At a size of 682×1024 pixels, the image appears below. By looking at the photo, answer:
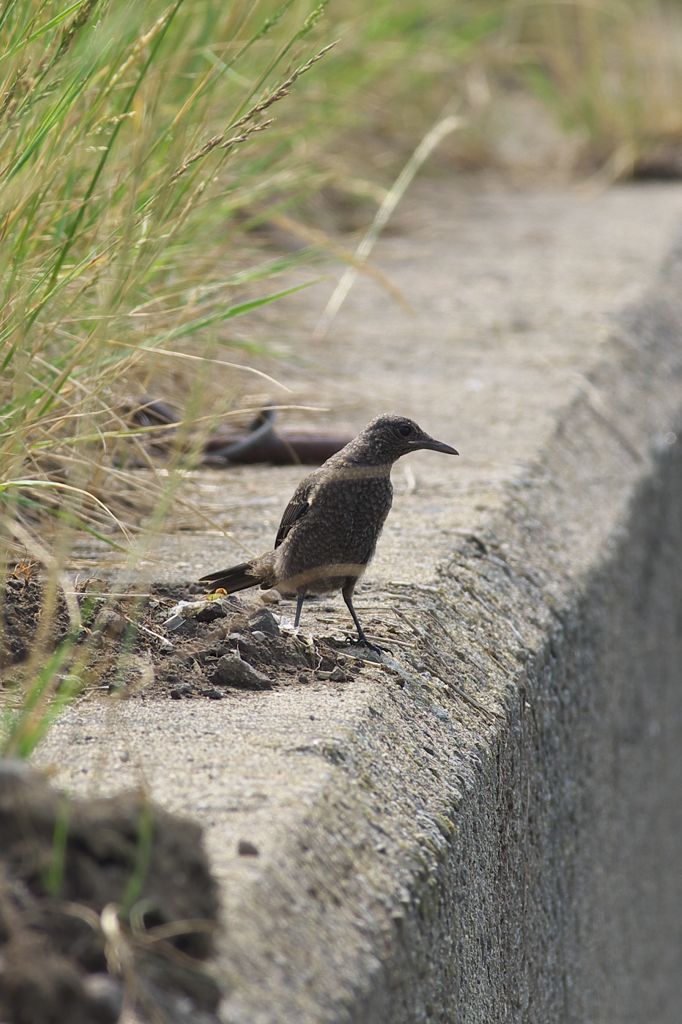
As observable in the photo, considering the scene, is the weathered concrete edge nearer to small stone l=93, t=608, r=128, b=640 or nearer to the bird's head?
the bird's head

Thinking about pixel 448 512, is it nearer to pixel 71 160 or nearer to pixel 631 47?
pixel 71 160

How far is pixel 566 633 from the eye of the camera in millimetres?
2590

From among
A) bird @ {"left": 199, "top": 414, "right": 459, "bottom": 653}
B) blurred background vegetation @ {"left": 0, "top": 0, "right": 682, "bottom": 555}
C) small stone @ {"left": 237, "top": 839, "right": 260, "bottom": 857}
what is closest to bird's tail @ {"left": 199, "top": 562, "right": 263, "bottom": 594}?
bird @ {"left": 199, "top": 414, "right": 459, "bottom": 653}

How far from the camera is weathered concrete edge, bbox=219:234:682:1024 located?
1383mm

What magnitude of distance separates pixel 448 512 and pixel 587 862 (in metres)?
0.92

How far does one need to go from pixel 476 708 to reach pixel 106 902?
99cm

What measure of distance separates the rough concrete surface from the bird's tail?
5.1 inches

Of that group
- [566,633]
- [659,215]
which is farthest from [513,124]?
[566,633]

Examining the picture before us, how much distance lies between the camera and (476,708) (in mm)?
2035

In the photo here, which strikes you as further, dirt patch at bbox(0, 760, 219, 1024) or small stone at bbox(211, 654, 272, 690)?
small stone at bbox(211, 654, 272, 690)

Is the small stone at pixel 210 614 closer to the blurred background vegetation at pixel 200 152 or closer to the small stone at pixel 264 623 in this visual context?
the small stone at pixel 264 623

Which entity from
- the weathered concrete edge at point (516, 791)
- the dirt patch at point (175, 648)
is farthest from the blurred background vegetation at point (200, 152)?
the weathered concrete edge at point (516, 791)

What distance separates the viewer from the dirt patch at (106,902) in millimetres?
1131

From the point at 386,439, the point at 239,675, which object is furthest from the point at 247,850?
the point at 386,439
